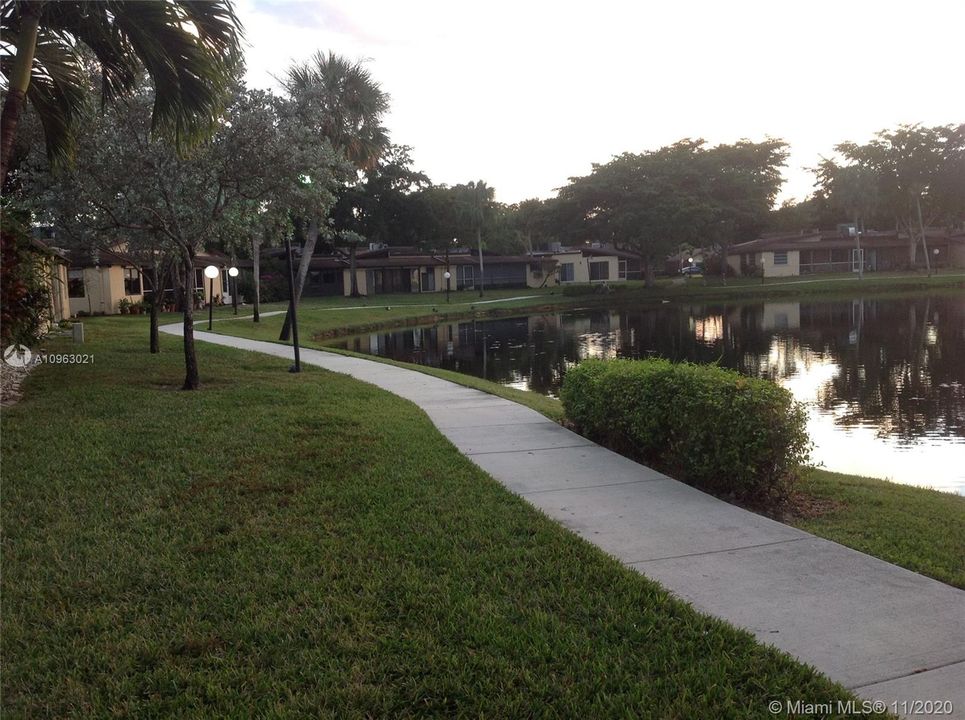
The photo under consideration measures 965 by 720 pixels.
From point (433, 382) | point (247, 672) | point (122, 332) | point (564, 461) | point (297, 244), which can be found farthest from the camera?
point (297, 244)

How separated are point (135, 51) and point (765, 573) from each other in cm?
793

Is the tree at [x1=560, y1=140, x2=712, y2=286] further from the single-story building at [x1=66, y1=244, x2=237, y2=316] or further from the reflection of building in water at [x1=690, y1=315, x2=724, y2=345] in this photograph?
the single-story building at [x1=66, y1=244, x2=237, y2=316]

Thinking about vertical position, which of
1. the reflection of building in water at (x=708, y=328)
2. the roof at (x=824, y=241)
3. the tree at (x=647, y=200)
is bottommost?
the reflection of building in water at (x=708, y=328)

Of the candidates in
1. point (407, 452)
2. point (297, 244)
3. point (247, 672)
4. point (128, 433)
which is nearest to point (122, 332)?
point (128, 433)

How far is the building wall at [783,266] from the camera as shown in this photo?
66.4 meters

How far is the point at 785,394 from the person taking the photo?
21.7ft

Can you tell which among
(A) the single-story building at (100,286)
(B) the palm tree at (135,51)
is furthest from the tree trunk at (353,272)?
(B) the palm tree at (135,51)

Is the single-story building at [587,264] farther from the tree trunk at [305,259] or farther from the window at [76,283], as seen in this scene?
the window at [76,283]

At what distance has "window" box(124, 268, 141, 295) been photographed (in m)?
35.4

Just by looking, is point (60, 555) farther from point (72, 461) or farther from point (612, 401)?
point (612, 401)

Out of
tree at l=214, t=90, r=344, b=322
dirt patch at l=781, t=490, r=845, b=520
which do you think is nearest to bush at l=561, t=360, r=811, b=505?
dirt patch at l=781, t=490, r=845, b=520

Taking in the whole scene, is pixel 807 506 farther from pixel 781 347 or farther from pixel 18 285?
pixel 781 347

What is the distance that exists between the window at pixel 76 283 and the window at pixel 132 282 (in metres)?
2.27

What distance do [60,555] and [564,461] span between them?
173 inches
